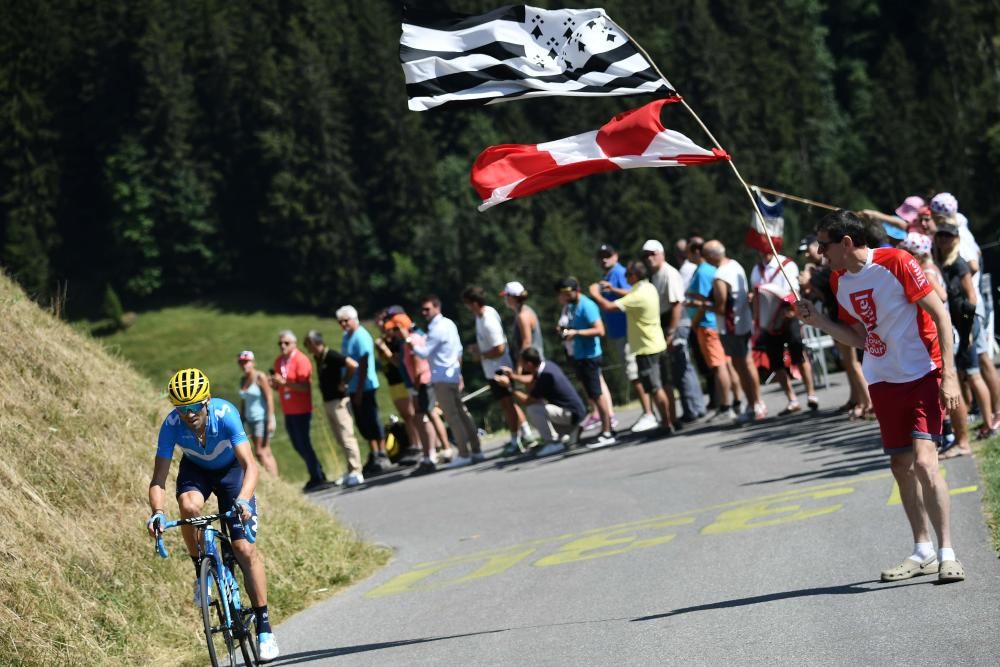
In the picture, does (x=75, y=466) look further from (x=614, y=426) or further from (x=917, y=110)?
(x=917, y=110)

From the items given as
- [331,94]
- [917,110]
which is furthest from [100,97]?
[917,110]

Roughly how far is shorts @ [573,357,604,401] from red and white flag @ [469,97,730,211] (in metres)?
7.91

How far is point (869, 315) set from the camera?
27.9 ft

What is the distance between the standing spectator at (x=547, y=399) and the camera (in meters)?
18.1

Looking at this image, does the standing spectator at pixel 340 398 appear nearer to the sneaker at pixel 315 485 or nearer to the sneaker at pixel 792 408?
the sneaker at pixel 315 485

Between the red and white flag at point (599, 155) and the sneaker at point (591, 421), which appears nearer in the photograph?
the red and white flag at point (599, 155)

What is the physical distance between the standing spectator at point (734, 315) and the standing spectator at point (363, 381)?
4463 millimetres

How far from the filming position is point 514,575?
11.0 meters

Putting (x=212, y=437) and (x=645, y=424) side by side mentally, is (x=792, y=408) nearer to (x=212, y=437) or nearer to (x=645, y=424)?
(x=645, y=424)

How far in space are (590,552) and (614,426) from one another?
888 centimetres

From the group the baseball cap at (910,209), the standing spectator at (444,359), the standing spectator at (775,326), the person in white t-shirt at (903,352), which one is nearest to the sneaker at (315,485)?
the standing spectator at (444,359)

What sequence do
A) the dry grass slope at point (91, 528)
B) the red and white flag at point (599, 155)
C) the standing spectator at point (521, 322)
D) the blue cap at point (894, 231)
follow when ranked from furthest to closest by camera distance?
the standing spectator at point (521, 322) → the blue cap at point (894, 231) → the red and white flag at point (599, 155) → the dry grass slope at point (91, 528)

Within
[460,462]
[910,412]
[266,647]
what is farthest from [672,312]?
[266,647]

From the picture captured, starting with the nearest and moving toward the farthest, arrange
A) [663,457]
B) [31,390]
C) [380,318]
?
1. [31,390]
2. [663,457]
3. [380,318]
